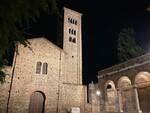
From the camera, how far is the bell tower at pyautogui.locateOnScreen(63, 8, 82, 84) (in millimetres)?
26578

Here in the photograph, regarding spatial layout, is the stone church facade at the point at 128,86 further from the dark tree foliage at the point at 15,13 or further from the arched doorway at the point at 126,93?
the dark tree foliage at the point at 15,13

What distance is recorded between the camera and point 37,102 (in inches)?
764

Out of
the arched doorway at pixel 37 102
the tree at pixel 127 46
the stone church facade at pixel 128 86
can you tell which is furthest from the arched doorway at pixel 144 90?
the arched doorway at pixel 37 102

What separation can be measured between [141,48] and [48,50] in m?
16.8

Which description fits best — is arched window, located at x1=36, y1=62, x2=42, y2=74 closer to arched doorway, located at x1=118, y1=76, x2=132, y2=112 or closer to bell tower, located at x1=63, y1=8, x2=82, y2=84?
bell tower, located at x1=63, y1=8, x2=82, y2=84

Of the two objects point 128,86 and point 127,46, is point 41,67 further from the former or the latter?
point 127,46

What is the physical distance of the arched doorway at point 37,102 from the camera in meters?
18.8

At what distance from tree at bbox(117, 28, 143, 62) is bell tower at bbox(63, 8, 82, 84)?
7499mm

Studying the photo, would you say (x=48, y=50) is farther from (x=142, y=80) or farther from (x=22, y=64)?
(x=142, y=80)

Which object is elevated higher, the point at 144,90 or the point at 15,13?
the point at 15,13

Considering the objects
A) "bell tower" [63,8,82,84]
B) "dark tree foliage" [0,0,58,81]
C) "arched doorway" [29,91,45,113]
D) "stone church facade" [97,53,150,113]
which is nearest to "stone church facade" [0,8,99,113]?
"arched doorway" [29,91,45,113]

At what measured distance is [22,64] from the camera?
64.1 feet

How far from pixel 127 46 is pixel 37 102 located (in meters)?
17.8

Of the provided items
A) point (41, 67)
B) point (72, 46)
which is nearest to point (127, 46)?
point (72, 46)
